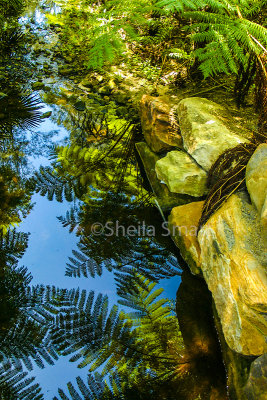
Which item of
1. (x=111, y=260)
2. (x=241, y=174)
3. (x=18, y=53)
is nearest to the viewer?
(x=241, y=174)

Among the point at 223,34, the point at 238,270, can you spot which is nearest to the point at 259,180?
the point at 238,270

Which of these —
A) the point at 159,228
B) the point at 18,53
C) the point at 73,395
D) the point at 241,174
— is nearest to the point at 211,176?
the point at 241,174

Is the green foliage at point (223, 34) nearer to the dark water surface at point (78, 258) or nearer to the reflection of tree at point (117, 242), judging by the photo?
the dark water surface at point (78, 258)

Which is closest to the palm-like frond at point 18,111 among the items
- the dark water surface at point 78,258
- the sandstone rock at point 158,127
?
the dark water surface at point 78,258

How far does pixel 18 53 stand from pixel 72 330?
3992mm

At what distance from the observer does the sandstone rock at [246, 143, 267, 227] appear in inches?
68.5

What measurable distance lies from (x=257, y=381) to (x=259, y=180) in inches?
38.3

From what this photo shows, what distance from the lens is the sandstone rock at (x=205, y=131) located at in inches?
99.0

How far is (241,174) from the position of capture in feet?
6.80

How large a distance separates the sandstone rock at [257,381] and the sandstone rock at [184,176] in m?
1.29

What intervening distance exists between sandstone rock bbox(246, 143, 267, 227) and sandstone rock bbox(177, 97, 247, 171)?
61 cm

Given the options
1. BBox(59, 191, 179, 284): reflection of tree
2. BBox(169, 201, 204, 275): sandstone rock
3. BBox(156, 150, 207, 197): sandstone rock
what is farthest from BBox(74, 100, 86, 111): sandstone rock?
BBox(169, 201, 204, 275): sandstone rock

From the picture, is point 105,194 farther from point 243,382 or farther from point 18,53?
point 18,53

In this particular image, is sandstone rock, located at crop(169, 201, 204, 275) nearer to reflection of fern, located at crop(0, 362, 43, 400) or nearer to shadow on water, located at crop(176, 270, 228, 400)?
shadow on water, located at crop(176, 270, 228, 400)
